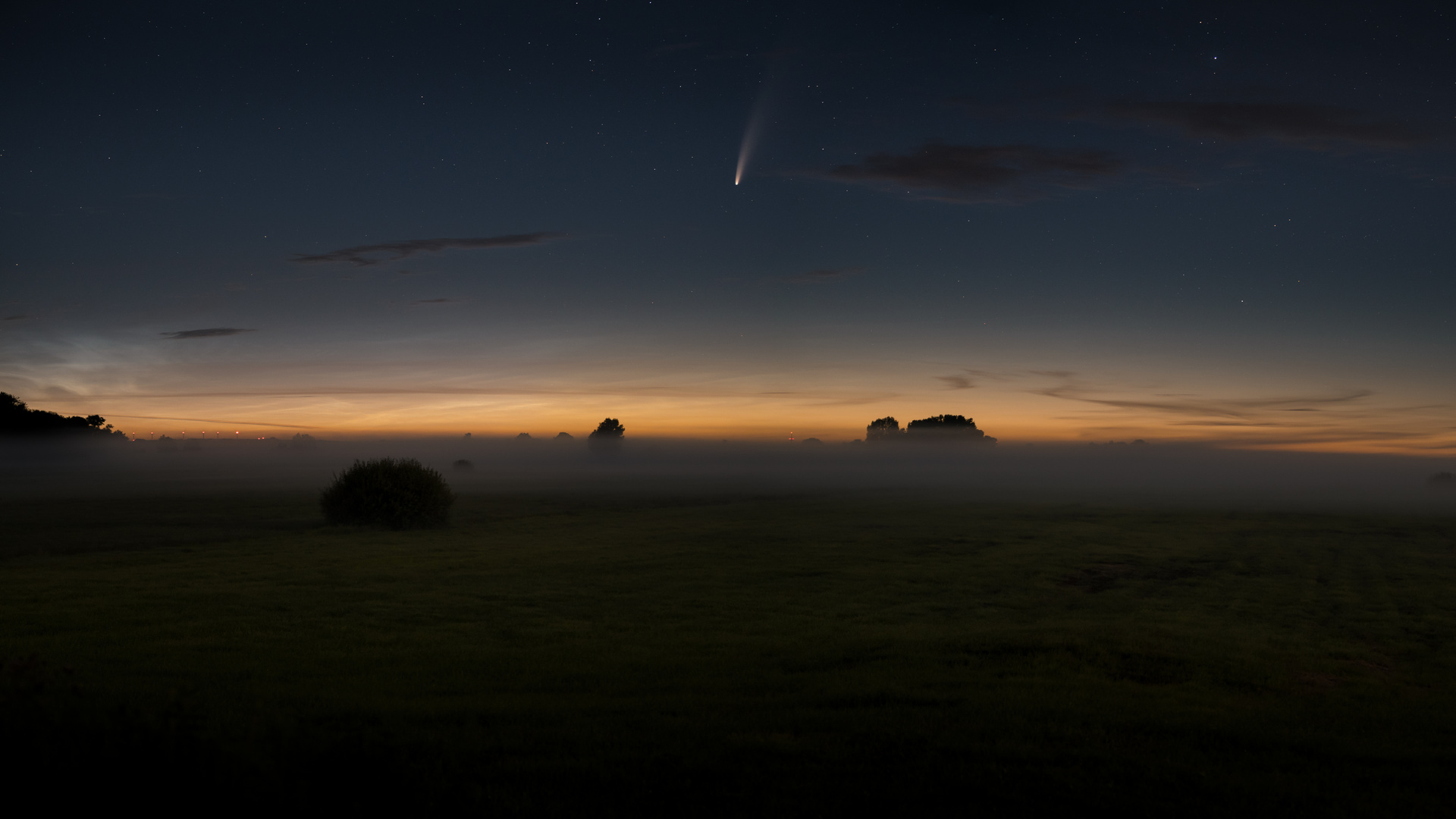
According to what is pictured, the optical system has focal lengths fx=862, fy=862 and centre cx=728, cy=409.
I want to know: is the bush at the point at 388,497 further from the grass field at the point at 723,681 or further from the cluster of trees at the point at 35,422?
the cluster of trees at the point at 35,422

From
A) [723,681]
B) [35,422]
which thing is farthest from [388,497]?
→ [35,422]

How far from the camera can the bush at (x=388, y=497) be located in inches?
1903

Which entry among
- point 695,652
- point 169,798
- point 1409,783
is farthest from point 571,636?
point 1409,783

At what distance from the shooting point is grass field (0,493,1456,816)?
7852 millimetres

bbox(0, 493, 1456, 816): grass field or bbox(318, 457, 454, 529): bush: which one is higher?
bbox(318, 457, 454, 529): bush

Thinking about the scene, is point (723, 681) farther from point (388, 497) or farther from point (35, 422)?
point (35, 422)

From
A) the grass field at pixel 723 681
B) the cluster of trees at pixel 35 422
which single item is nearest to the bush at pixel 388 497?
the grass field at pixel 723 681

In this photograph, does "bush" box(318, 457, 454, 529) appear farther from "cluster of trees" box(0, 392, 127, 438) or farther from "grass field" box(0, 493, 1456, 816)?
"cluster of trees" box(0, 392, 127, 438)

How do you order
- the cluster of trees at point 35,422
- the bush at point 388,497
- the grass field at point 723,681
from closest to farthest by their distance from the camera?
the grass field at point 723,681 → the bush at point 388,497 → the cluster of trees at point 35,422

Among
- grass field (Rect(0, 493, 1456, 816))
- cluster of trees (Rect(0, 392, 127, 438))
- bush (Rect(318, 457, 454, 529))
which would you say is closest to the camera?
grass field (Rect(0, 493, 1456, 816))

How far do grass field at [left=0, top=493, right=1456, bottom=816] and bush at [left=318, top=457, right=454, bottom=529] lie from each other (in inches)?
467

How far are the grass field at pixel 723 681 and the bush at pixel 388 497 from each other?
1185 cm

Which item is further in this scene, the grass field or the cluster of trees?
the cluster of trees

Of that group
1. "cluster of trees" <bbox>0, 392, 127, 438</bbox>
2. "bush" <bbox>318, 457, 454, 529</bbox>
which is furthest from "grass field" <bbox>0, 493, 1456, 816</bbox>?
"cluster of trees" <bbox>0, 392, 127, 438</bbox>
